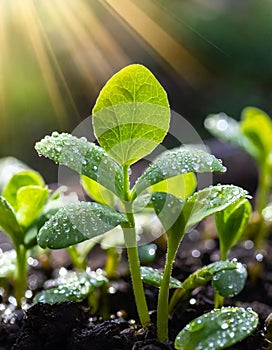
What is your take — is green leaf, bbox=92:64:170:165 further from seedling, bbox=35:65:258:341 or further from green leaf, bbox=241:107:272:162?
green leaf, bbox=241:107:272:162

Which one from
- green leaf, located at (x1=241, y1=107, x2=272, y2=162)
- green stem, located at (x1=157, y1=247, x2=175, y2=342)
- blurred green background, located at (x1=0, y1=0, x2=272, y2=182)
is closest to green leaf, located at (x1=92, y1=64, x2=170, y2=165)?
green stem, located at (x1=157, y1=247, x2=175, y2=342)

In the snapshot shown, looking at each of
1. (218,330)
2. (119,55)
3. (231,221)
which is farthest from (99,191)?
(119,55)

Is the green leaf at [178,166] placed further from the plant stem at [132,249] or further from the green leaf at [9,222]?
the green leaf at [9,222]

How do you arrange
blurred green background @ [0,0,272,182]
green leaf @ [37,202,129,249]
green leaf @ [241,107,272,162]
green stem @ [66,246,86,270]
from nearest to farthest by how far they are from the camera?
green leaf @ [37,202,129,249], green stem @ [66,246,86,270], green leaf @ [241,107,272,162], blurred green background @ [0,0,272,182]

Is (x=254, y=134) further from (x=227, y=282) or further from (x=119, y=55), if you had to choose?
(x=119, y=55)

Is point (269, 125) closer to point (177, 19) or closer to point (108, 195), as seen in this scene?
point (108, 195)

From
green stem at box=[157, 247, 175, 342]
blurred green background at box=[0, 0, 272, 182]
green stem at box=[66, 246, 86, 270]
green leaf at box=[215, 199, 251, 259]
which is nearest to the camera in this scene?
green stem at box=[157, 247, 175, 342]
